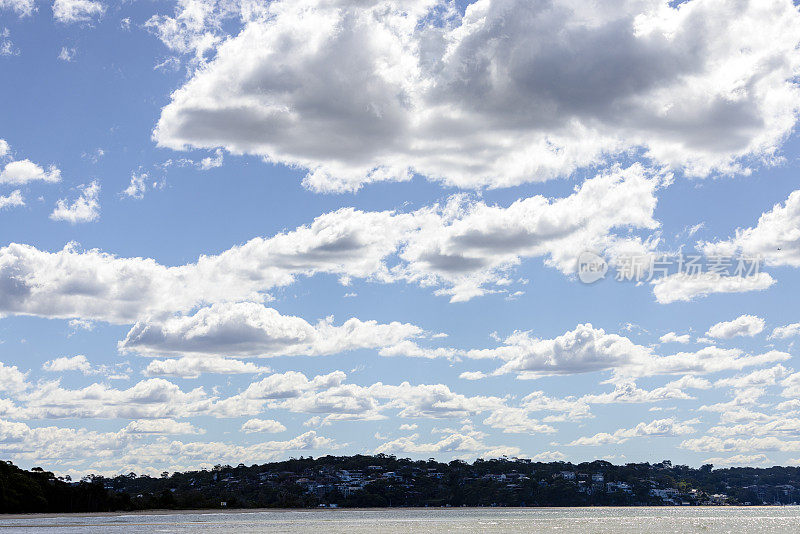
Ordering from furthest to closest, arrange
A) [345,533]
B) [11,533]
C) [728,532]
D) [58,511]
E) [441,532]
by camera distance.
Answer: [58,511]
[728,532]
[441,532]
[345,533]
[11,533]

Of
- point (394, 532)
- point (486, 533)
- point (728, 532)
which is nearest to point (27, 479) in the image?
point (394, 532)

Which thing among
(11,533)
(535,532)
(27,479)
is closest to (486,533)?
(535,532)

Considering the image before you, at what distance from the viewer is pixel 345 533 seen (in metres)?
126

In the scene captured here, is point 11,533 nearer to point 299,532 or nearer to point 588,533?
point 299,532

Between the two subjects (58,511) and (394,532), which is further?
(58,511)

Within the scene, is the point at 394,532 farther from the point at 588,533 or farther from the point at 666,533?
the point at 666,533

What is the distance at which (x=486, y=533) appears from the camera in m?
128

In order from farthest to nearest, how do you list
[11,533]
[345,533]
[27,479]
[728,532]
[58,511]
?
1. [58,511]
2. [27,479]
3. [728,532]
4. [345,533]
5. [11,533]

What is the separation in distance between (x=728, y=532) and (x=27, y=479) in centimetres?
13047

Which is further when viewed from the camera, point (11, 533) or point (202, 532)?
point (202, 532)

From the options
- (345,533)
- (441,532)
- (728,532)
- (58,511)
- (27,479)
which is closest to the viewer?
(345,533)

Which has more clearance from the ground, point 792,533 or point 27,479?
point 27,479

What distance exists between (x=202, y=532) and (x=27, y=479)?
223 feet

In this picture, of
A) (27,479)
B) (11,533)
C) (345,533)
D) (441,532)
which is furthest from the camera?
(27,479)
